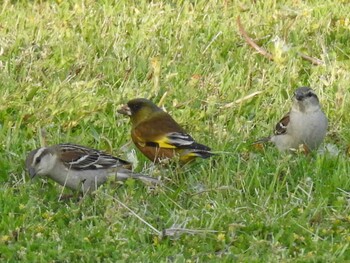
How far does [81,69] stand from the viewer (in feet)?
31.9

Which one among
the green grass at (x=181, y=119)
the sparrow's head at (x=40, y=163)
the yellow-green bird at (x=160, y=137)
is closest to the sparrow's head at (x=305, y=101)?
the green grass at (x=181, y=119)

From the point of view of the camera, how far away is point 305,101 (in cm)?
842

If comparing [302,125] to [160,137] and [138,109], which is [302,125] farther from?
[138,109]

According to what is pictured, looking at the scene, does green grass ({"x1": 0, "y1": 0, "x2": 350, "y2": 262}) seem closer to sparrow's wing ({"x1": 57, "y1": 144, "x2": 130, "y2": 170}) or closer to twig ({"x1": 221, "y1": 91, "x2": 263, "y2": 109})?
twig ({"x1": 221, "y1": 91, "x2": 263, "y2": 109})

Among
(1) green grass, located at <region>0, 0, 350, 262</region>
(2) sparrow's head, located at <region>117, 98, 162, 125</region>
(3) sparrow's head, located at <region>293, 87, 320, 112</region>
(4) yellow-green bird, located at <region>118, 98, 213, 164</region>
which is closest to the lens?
(1) green grass, located at <region>0, 0, 350, 262</region>

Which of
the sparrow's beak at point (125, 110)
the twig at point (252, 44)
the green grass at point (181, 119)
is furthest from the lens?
the twig at point (252, 44)

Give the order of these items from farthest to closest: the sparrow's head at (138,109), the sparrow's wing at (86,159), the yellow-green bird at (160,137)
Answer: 1. the sparrow's head at (138,109)
2. the yellow-green bird at (160,137)
3. the sparrow's wing at (86,159)

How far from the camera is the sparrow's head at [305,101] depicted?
8406mm

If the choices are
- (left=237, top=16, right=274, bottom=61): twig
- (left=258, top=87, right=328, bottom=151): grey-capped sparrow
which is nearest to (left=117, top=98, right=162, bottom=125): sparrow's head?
(left=258, top=87, right=328, bottom=151): grey-capped sparrow

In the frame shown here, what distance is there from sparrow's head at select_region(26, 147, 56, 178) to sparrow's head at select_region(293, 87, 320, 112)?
2093 mm

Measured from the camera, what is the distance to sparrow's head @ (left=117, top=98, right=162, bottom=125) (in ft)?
28.0

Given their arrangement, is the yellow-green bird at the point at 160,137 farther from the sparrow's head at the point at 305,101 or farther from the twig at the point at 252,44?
the twig at the point at 252,44

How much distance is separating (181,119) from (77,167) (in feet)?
5.11

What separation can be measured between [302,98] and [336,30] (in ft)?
A: 8.51
